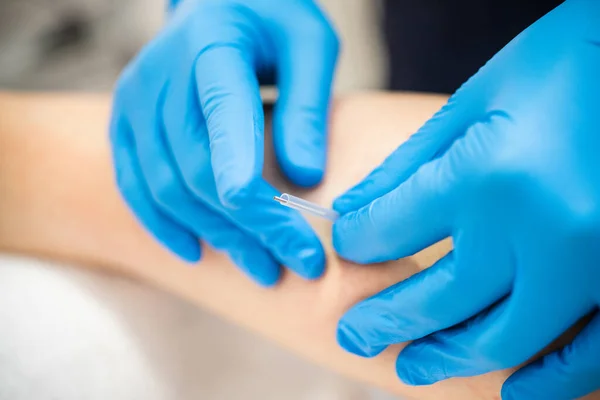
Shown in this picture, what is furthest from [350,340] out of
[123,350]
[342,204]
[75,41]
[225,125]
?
[75,41]

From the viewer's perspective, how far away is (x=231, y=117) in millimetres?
634

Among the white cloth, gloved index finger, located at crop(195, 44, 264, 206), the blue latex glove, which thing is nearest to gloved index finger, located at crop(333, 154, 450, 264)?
the blue latex glove

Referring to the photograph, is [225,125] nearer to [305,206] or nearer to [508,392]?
[305,206]

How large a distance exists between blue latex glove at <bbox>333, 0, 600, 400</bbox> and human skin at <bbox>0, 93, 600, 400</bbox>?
0.07 meters

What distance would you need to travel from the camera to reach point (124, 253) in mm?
933

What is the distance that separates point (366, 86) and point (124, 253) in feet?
3.02

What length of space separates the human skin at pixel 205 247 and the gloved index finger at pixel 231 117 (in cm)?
12

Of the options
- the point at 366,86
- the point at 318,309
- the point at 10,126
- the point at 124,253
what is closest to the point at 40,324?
the point at 124,253

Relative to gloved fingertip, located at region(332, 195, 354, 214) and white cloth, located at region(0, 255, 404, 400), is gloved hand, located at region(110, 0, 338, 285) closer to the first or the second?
gloved fingertip, located at region(332, 195, 354, 214)

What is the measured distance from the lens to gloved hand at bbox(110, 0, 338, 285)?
26.2 inches

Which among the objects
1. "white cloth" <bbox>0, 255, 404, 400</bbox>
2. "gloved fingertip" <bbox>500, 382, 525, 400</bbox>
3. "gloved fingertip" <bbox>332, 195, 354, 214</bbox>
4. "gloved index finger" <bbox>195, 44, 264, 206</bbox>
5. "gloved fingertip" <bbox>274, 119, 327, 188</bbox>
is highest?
"gloved index finger" <bbox>195, 44, 264, 206</bbox>

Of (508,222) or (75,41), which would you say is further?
(75,41)

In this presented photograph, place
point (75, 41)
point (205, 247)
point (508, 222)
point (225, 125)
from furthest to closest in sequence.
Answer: point (75, 41), point (205, 247), point (225, 125), point (508, 222)

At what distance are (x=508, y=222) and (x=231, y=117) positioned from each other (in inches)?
13.2
